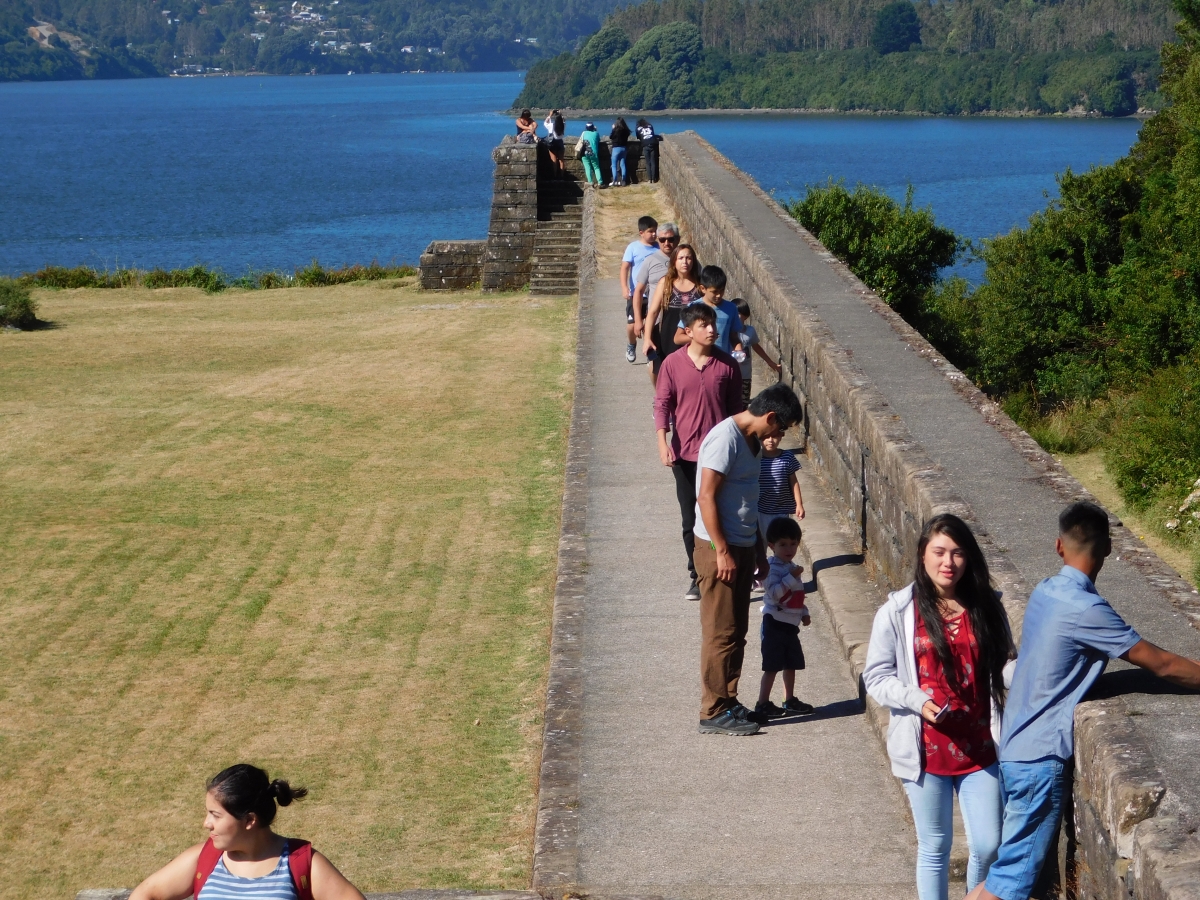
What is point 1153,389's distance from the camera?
26.0m

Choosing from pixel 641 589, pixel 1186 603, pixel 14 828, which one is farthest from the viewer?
pixel 641 589

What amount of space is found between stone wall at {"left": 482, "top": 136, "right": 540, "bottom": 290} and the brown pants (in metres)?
20.6

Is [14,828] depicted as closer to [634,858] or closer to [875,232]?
[634,858]

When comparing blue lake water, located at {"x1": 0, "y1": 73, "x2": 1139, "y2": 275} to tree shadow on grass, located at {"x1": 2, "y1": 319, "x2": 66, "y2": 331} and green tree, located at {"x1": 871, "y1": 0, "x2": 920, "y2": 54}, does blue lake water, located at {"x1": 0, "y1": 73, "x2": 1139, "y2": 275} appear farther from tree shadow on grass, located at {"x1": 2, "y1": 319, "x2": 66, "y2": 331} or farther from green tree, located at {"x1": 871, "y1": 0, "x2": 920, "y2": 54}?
tree shadow on grass, located at {"x1": 2, "y1": 319, "x2": 66, "y2": 331}

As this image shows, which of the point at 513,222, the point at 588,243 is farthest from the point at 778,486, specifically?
the point at 513,222

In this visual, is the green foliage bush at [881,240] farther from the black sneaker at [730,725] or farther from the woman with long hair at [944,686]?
the woman with long hair at [944,686]

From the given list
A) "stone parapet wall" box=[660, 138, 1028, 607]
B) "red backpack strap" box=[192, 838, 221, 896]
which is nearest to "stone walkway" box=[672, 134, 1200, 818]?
"stone parapet wall" box=[660, 138, 1028, 607]

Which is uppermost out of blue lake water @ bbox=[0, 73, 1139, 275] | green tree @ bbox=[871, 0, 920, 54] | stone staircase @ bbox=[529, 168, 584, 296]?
green tree @ bbox=[871, 0, 920, 54]

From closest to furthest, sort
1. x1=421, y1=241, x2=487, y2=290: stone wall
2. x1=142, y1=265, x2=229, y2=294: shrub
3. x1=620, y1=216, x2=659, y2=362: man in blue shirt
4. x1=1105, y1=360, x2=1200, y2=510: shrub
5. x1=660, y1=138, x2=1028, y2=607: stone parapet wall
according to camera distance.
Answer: x1=660, y1=138, x2=1028, y2=607: stone parapet wall < x1=620, y1=216, x2=659, y2=362: man in blue shirt < x1=1105, y1=360, x2=1200, y2=510: shrub < x1=421, y1=241, x2=487, y2=290: stone wall < x1=142, y1=265, x2=229, y2=294: shrub

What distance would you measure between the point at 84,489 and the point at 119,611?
3.82 metres

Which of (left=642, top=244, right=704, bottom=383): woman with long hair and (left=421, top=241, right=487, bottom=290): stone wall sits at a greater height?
(left=642, top=244, right=704, bottom=383): woman with long hair

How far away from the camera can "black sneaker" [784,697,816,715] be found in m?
6.76

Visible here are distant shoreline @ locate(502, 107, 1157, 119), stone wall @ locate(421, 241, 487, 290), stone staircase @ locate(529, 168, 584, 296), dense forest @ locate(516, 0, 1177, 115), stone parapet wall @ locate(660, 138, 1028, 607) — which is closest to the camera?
stone parapet wall @ locate(660, 138, 1028, 607)

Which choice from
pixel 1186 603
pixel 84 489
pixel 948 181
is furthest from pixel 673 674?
pixel 948 181
